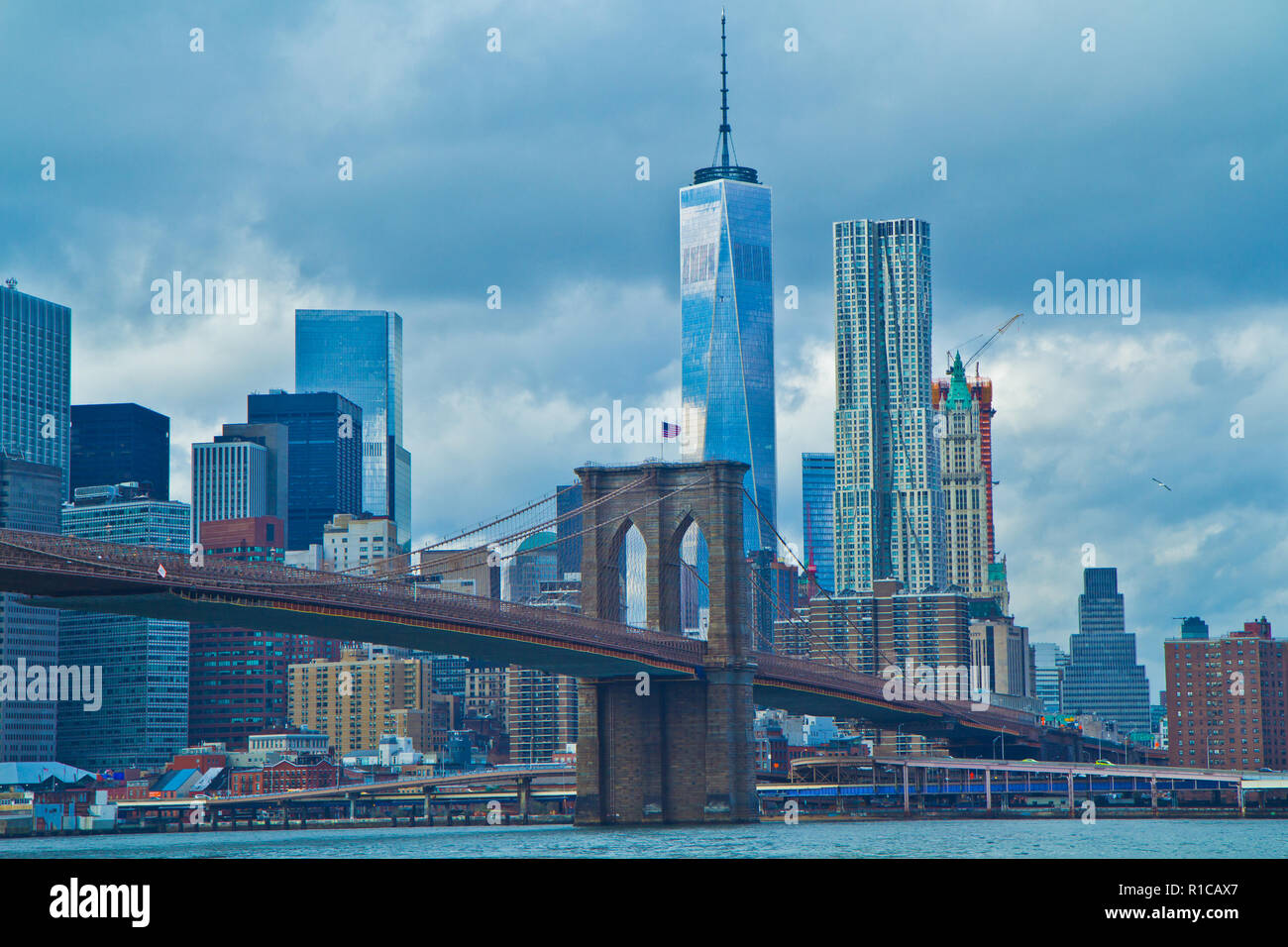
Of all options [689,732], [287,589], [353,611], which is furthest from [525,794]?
[287,589]

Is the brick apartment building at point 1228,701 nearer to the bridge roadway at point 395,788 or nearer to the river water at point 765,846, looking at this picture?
the bridge roadway at point 395,788

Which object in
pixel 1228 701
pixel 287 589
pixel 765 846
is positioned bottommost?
pixel 765 846

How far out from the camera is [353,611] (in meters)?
62.0

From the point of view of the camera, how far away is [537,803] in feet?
464

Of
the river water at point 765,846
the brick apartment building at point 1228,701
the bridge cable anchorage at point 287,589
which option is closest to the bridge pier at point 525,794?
the river water at point 765,846

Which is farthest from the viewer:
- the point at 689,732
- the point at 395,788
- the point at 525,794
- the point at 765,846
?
the point at 395,788

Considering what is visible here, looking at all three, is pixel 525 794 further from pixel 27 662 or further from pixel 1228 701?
pixel 1228 701

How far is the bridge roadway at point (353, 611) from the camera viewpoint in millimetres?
53156
